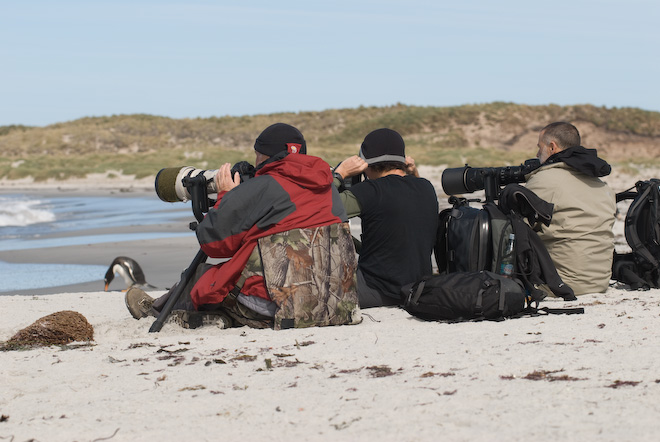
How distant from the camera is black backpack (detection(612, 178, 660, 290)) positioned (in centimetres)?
498

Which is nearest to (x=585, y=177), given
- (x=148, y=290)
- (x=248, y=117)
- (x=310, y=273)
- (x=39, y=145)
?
(x=310, y=273)

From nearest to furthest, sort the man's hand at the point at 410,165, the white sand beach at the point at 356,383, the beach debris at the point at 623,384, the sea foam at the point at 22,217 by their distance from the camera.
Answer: the white sand beach at the point at 356,383
the beach debris at the point at 623,384
the man's hand at the point at 410,165
the sea foam at the point at 22,217

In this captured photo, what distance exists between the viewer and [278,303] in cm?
401

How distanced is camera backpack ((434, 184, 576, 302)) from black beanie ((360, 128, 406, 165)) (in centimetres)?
53

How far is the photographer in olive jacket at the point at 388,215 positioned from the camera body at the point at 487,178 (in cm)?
41

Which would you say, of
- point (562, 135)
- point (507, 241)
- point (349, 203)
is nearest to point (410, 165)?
point (349, 203)

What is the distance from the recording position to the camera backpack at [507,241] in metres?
4.47

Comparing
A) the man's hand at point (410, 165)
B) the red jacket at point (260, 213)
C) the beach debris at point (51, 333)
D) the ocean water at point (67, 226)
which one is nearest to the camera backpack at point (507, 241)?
the man's hand at point (410, 165)

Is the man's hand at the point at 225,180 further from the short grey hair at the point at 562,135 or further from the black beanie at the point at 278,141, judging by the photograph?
the short grey hair at the point at 562,135

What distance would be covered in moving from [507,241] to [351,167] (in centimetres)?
97

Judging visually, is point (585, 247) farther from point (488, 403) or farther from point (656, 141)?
point (656, 141)

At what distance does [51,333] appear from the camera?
13.5 ft

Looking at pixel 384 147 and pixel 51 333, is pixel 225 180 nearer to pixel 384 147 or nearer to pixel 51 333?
Result: pixel 384 147

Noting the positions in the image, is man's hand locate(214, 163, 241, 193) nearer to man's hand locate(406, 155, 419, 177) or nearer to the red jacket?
the red jacket
